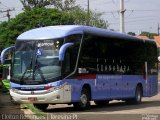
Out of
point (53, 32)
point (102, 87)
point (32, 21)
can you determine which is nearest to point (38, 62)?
point (53, 32)

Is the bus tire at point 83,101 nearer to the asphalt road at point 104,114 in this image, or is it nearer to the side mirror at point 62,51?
the asphalt road at point 104,114

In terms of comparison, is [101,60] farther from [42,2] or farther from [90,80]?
[42,2]

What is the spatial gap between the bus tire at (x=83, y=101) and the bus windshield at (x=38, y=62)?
181cm

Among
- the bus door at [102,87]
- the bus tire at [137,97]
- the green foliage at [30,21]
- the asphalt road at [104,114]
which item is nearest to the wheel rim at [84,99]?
the asphalt road at [104,114]

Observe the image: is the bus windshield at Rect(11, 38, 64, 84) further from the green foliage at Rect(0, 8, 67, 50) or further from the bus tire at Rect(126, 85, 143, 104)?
the green foliage at Rect(0, 8, 67, 50)

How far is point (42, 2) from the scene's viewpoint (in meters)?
70.0

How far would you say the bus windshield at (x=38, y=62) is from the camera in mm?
19562

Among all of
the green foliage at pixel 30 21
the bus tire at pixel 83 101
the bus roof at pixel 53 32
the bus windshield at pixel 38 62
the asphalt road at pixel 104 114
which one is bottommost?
the asphalt road at pixel 104 114

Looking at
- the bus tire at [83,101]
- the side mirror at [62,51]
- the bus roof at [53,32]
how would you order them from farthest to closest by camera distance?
the bus tire at [83,101], the bus roof at [53,32], the side mirror at [62,51]

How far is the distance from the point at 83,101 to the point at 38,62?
8.51 ft

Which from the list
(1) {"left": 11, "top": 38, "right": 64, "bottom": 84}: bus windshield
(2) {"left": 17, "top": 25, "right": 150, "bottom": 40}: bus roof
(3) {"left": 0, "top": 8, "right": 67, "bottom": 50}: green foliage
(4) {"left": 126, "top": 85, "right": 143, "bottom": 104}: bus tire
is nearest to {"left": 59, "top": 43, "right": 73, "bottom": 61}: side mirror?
(1) {"left": 11, "top": 38, "right": 64, "bottom": 84}: bus windshield

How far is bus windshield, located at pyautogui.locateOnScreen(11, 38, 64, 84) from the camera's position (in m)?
19.6

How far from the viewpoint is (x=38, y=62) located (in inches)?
777

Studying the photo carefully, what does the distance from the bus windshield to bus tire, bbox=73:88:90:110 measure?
181 centimetres
